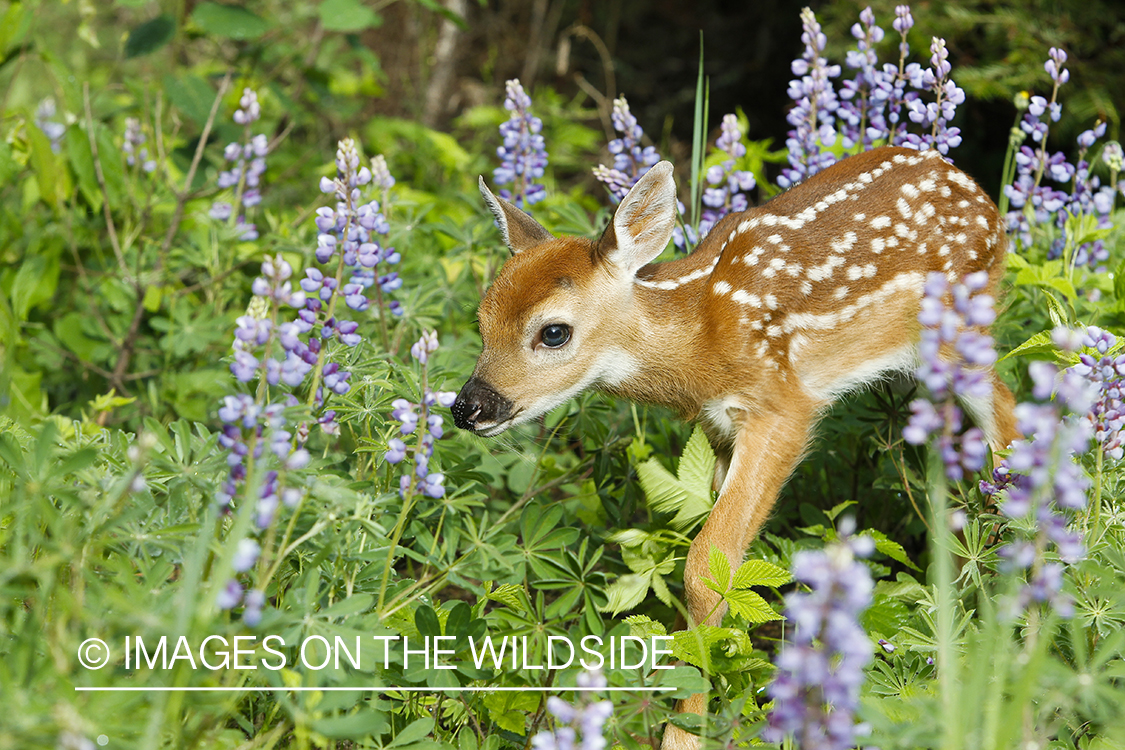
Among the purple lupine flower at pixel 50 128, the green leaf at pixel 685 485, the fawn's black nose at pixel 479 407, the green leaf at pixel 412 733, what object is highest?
the purple lupine flower at pixel 50 128

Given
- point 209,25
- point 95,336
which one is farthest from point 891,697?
point 209,25

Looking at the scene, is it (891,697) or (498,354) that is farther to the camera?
(498,354)

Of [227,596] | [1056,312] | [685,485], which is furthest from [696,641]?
[1056,312]

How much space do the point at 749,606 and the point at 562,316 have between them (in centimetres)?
104

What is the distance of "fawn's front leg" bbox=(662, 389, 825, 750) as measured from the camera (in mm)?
2801

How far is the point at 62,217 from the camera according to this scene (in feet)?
13.9

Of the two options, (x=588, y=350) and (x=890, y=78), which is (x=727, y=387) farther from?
(x=890, y=78)

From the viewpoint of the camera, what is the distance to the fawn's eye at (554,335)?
311 centimetres

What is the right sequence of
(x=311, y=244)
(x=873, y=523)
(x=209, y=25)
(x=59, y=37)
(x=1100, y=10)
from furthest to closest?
(x=59, y=37) → (x=1100, y=10) → (x=209, y=25) → (x=311, y=244) → (x=873, y=523)

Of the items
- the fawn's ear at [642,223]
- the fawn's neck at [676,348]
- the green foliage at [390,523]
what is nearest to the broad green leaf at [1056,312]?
the green foliage at [390,523]

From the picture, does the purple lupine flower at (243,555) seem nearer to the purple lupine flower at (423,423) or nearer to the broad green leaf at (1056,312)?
the purple lupine flower at (423,423)

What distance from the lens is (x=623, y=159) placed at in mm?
3922

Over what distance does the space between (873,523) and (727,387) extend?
2.70 ft

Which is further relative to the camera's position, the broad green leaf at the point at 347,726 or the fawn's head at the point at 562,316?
the fawn's head at the point at 562,316
